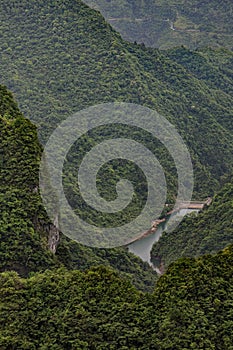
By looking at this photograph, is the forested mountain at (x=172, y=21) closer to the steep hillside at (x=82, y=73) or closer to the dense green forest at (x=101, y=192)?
the dense green forest at (x=101, y=192)

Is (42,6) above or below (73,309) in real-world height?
below

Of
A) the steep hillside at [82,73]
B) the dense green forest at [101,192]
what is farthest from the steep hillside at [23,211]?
the steep hillside at [82,73]

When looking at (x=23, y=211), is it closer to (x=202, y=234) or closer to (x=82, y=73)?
(x=202, y=234)

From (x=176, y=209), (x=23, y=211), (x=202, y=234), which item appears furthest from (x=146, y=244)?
(x=23, y=211)

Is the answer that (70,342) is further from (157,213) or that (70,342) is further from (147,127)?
(147,127)

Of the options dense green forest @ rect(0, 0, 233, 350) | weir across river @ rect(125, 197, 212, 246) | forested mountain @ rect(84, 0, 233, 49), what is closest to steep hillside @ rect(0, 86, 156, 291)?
dense green forest @ rect(0, 0, 233, 350)

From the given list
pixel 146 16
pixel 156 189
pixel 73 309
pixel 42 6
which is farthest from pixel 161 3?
pixel 73 309

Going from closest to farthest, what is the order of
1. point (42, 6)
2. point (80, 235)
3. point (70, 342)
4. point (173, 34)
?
point (70, 342) → point (80, 235) → point (42, 6) → point (173, 34)
